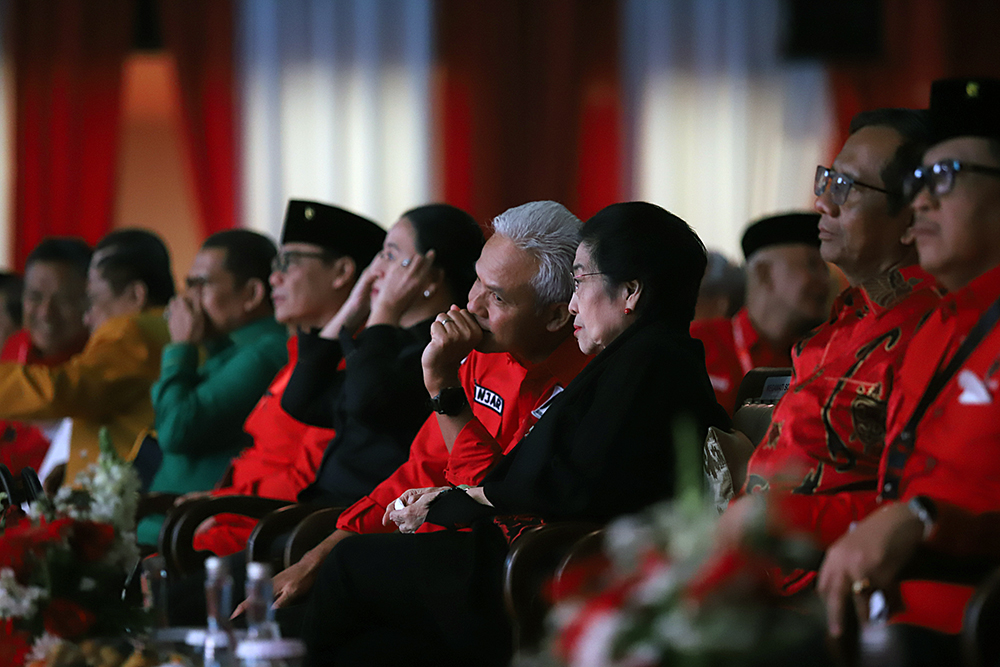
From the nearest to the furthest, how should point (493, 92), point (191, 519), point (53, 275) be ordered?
point (191, 519) → point (53, 275) → point (493, 92)

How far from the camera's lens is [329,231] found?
3617 millimetres

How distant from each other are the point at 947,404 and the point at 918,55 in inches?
213

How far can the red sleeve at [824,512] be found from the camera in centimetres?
172

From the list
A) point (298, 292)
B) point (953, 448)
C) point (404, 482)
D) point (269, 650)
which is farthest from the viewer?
point (298, 292)

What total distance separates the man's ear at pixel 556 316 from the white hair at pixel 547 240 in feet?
0.04

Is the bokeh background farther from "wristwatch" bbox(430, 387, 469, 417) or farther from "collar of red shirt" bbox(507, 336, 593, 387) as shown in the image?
"wristwatch" bbox(430, 387, 469, 417)

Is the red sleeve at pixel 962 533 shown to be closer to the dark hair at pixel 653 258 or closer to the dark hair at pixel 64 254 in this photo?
the dark hair at pixel 653 258

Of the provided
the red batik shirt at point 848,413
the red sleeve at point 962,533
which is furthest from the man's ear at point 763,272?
the red sleeve at point 962,533

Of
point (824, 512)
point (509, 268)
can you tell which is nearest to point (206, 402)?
point (509, 268)

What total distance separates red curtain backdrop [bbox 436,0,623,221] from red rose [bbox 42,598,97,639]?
4.73 meters

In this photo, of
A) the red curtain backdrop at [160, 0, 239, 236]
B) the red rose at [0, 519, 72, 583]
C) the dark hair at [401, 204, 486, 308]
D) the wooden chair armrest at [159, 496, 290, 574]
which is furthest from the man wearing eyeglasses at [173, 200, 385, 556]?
the red curtain backdrop at [160, 0, 239, 236]

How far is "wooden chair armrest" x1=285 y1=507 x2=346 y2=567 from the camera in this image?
2.63 meters

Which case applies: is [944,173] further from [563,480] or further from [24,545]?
[24,545]

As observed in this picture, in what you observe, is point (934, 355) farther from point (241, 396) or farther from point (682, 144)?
point (682, 144)
